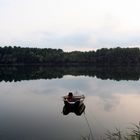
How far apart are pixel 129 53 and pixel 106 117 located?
160569 millimetres

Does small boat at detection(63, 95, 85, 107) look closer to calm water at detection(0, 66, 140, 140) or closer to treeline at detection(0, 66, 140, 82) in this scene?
calm water at detection(0, 66, 140, 140)

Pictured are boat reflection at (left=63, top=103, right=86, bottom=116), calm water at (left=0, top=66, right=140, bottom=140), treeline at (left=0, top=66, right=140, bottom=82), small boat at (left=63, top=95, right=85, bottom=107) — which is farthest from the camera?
treeline at (left=0, top=66, right=140, bottom=82)

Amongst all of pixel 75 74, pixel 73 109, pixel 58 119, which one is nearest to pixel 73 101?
pixel 73 109

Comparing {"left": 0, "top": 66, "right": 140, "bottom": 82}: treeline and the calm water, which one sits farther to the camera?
{"left": 0, "top": 66, "right": 140, "bottom": 82}: treeline

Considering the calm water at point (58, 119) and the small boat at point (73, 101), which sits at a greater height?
the small boat at point (73, 101)

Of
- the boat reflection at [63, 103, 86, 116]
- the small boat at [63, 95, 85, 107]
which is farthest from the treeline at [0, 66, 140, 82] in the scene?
the boat reflection at [63, 103, 86, 116]

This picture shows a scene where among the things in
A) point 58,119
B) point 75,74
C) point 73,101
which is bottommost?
point 75,74

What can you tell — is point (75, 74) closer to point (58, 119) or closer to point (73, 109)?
point (73, 109)

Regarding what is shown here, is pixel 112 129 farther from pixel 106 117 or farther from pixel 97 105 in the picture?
pixel 97 105

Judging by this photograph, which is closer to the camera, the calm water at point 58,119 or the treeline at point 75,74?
the calm water at point 58,119

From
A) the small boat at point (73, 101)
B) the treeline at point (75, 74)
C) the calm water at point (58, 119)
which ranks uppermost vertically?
the small boat at point (73, 101)

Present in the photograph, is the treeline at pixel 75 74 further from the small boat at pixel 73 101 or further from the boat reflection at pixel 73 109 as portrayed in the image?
the boat reflection at pixel 73 109

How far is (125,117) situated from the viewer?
128 ft

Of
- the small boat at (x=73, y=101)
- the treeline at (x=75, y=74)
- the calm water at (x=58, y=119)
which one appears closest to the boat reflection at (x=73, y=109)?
the small boat at (x=73, y=101)
